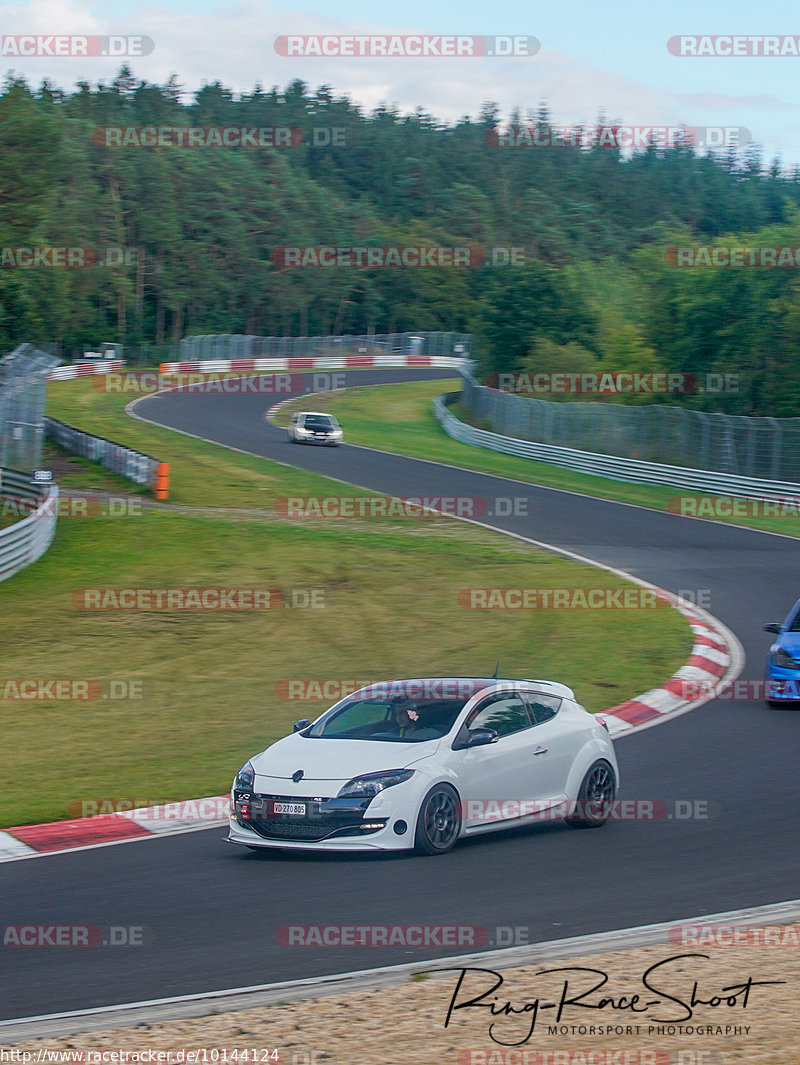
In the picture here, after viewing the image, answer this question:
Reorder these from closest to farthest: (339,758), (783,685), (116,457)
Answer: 1. (339,758)
2. (783,685)
3. (116,457)

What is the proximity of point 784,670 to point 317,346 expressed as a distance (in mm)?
93203

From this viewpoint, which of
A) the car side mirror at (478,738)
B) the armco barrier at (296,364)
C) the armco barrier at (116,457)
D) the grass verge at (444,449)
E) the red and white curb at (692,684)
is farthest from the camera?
the armco barrier at (296,364)

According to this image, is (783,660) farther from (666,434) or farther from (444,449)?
(444,449)

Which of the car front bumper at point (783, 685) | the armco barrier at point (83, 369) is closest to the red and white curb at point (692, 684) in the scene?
the car front bumper at point (783, 685)

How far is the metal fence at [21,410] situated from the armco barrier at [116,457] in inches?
129

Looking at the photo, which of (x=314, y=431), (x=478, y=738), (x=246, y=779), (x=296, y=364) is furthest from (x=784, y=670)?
(x=296, y=364)

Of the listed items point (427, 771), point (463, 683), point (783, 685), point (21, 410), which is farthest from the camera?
point (21, 410)

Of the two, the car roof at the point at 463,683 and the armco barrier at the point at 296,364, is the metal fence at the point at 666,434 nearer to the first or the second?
the car roof at the point at 463,683

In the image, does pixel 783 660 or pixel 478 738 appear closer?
pixel 478 738

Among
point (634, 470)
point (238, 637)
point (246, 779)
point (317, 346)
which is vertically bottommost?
point (317, 346)

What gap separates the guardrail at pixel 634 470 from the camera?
117 feet

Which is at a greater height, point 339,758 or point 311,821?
point 339,758

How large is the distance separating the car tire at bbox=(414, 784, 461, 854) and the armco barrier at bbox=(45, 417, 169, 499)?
24.6 m

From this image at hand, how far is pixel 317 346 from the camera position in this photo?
346ft
